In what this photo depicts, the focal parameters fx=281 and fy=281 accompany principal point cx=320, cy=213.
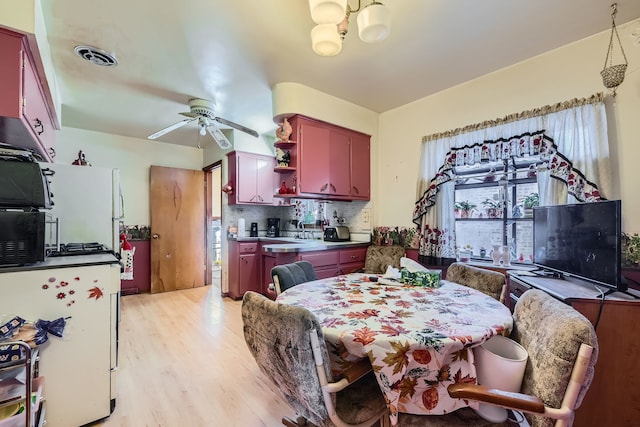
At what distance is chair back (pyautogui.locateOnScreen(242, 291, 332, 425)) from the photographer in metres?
1.00

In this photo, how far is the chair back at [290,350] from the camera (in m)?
1.00

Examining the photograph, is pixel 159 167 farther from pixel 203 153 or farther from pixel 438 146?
pixel 438 146

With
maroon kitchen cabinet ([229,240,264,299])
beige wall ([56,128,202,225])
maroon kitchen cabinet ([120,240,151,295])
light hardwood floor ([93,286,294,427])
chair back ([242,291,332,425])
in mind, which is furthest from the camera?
maroon kitchen cabinet ([120,240,151,295])

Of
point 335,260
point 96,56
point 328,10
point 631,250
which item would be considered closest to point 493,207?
point 631,250

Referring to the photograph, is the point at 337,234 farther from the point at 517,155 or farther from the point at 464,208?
the point at 517,155

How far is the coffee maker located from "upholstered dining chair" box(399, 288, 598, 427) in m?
3.82

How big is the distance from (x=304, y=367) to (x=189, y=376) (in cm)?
165

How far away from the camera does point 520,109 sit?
2.46 m

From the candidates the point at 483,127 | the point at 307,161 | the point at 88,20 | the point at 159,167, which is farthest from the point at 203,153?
the point at 483,127

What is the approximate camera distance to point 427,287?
1.80 metres

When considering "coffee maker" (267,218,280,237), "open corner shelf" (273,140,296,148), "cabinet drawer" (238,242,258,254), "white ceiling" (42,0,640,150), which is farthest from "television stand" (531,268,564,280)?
"coffee maker" (267,218,280,237)

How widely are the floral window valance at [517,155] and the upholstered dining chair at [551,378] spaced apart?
4.88 ft

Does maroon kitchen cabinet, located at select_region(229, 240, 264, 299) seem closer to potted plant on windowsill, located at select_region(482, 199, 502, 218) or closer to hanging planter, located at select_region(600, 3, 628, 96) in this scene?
potted plant on windowsill, located at select_region(482, 199, 502, 218)

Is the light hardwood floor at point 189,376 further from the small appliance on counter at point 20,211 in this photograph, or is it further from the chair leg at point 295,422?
the small appliance on counter at point 20,211
